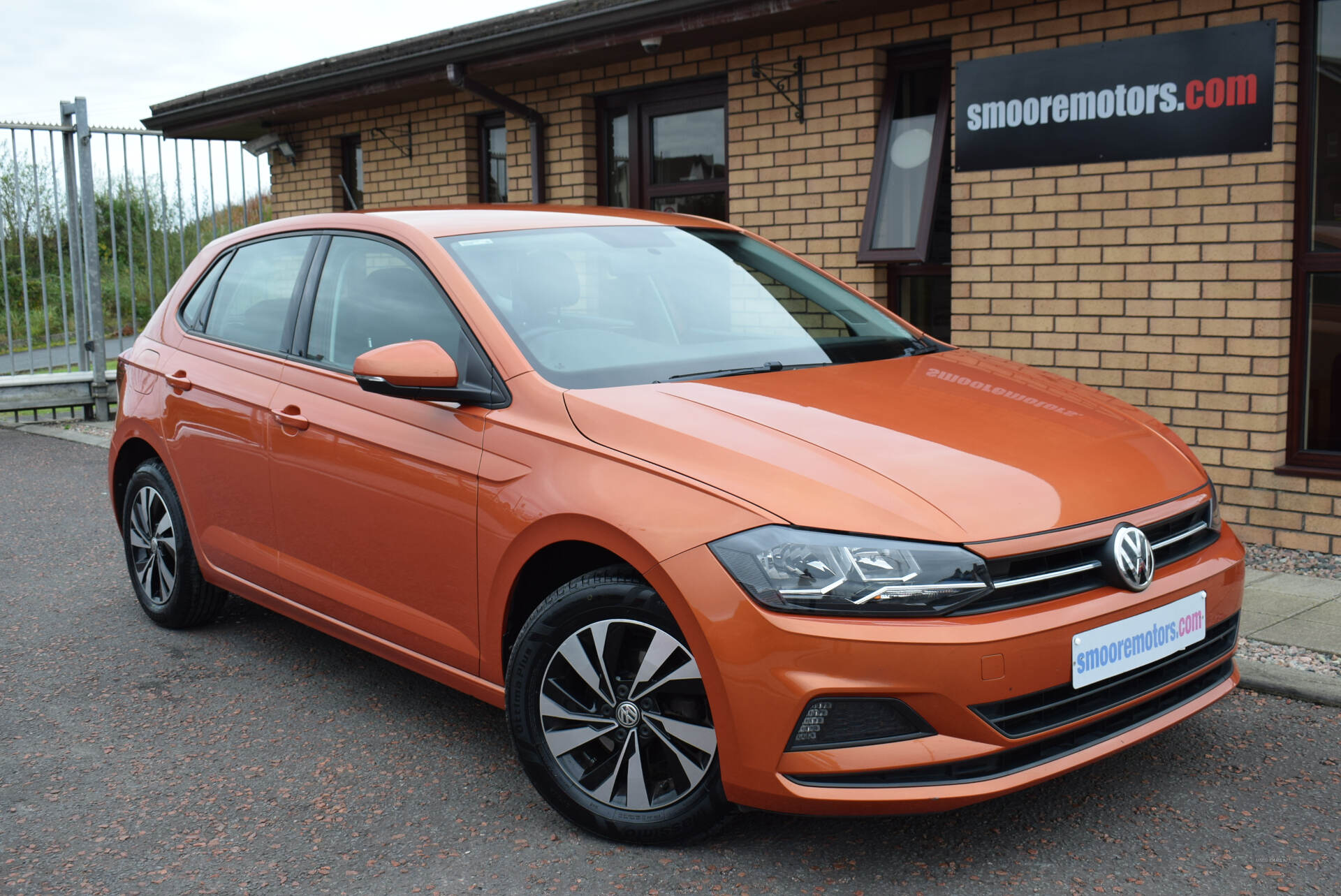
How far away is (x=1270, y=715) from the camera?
3926mm

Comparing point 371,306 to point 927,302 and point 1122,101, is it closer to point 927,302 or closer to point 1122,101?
point 1122,101

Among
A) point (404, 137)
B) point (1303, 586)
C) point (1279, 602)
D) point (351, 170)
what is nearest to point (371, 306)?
point (1279, 602)

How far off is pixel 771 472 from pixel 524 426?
0.78 metres

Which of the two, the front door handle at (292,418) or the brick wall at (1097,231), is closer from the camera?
the front door handle at (292,418)

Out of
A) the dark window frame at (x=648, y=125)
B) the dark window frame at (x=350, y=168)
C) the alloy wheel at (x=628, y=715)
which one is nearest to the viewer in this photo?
the alloy wheel at (x=628, y=715)

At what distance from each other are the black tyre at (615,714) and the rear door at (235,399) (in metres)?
1.50

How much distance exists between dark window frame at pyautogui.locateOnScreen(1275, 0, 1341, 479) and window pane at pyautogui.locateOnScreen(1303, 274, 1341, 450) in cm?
2

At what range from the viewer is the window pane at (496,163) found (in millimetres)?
10453

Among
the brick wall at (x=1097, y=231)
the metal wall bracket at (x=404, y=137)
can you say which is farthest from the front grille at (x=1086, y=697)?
the metal wall bracket at (x=404, y=137)

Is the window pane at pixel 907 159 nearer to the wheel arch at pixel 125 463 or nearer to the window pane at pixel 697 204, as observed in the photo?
the window pane at pixel 697 204

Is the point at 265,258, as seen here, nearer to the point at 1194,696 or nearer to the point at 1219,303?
the point at 1194,696

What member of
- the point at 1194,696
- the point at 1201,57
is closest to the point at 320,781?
the point at 1194,696

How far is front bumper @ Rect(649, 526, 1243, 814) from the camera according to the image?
8.64 feet

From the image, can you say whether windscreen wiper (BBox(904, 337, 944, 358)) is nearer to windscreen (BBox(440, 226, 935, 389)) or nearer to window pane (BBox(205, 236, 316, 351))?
windscreen (BBox(440, 226, 935, 389))
